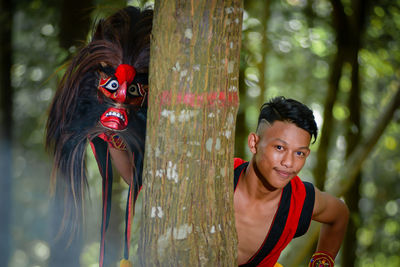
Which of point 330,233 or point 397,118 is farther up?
point 397,118

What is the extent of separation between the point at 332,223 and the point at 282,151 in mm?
662

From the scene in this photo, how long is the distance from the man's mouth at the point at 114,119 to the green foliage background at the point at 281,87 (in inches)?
35.0

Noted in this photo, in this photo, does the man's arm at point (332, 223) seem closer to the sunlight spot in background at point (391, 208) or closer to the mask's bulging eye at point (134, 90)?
the mask's bulging eye at point (134, 90)

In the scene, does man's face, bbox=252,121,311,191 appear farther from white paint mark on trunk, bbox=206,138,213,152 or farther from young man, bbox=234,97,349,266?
white paint mark on trunk, bbox=206,138,213,152

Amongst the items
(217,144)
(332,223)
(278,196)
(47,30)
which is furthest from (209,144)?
(47,30)

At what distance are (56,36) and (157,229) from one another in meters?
2.12

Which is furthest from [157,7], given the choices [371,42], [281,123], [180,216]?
[371,42]

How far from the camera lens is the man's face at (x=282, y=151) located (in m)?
1.92

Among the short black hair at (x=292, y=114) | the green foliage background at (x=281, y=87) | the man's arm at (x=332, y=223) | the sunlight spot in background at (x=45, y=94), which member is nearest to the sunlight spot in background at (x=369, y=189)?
the green foliage background at (x=281, y=87)

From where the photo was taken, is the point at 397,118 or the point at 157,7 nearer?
the point at 157,7

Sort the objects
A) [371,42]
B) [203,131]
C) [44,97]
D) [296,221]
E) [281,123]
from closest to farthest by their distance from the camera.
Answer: [203,131] < [281,123] < [296,221] < [44,97] < [371,42]

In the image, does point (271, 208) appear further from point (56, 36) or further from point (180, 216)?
point (56, 36)

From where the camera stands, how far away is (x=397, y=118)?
4.07 metres

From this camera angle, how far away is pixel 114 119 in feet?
6.57
